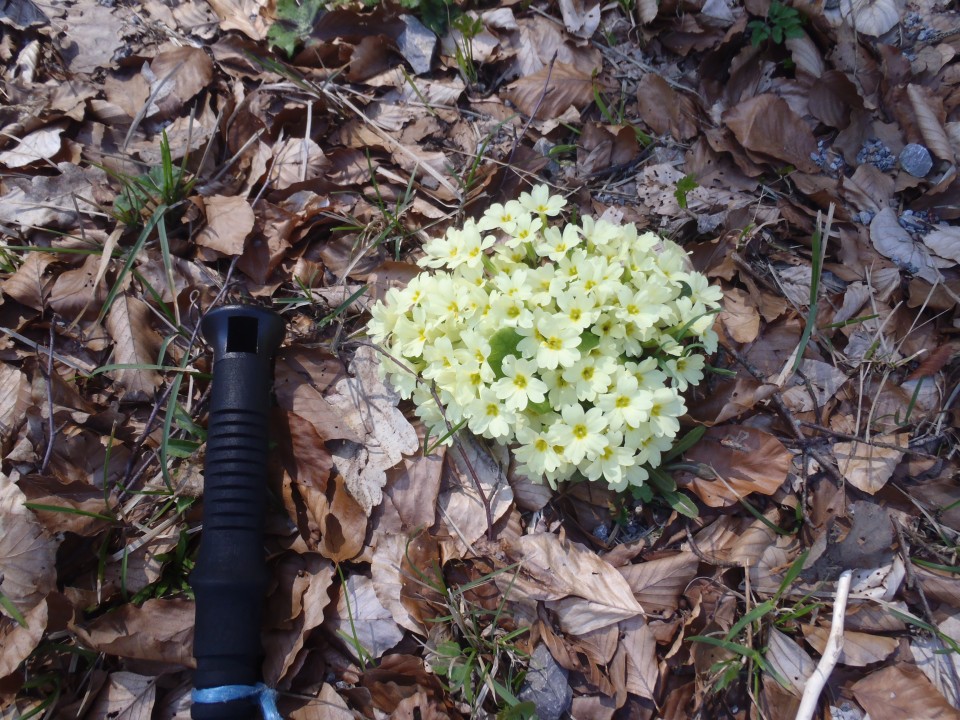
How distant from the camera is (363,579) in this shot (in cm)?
249

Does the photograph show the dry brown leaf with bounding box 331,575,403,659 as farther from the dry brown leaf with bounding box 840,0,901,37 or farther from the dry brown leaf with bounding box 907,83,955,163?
the dry brown leaf with bounding box 840,0,901,37

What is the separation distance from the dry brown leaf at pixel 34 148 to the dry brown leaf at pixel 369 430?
1789mm

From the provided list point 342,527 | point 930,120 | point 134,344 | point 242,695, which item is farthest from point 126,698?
point 930,120

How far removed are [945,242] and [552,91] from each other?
78.6 inches

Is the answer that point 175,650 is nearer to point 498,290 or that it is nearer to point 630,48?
point 498,290

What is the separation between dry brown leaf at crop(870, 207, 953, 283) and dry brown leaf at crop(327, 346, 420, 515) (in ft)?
7.77

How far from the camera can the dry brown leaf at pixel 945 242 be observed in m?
2.85

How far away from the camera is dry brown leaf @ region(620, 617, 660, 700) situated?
7.65 feet

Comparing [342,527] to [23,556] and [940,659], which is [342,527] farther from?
[940,659]

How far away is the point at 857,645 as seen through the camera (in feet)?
7.77

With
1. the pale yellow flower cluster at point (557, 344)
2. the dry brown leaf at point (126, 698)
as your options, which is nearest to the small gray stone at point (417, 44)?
the pale yellow flower cluster at point (557, 344)

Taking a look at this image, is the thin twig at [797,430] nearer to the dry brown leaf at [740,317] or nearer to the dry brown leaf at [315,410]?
the dry brown leaf at [740,317]

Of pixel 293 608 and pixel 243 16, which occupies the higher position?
pixel 243 16

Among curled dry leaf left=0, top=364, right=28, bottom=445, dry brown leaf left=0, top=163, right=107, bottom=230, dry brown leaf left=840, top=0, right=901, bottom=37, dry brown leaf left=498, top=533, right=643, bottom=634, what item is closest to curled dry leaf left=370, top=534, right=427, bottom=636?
dry brown leaf left=498, top=533, right=643, bottom=634
